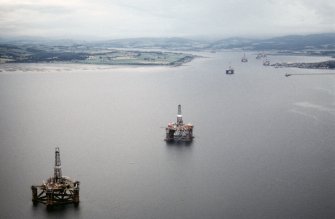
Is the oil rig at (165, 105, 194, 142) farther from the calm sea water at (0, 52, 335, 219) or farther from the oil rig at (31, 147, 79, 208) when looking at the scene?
the oil rig at (31, 147, 79, 208)

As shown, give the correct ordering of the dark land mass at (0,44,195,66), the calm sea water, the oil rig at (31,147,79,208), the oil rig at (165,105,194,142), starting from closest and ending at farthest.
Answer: the calm sea water < the oil rig at (31,147,79,208) < the oil rig at (165,105,194,142) < the dark land mass at (0,44,195,66)

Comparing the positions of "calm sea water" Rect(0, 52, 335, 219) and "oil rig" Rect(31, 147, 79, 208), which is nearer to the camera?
"calm sea water" Rect(0, 52, 335, 219)

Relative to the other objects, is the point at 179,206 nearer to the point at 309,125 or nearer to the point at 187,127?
the point at 187,127

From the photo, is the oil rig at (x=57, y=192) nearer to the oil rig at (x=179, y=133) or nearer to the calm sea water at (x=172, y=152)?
the calm sea water at (x=172, y=152)

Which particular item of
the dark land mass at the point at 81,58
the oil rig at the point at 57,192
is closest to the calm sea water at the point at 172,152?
the oil rig at the point at 57,192

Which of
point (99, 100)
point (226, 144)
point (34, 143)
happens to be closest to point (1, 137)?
point (34, 143)

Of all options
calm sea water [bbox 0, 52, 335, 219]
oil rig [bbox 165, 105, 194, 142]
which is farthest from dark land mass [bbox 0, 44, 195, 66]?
oil rig [bbox 165, 105, 194, 142]

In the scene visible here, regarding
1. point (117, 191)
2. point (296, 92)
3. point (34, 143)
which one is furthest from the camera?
point (296, 92)

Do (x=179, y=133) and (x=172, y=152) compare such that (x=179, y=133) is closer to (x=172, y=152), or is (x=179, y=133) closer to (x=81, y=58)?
(x=172, y=152)
